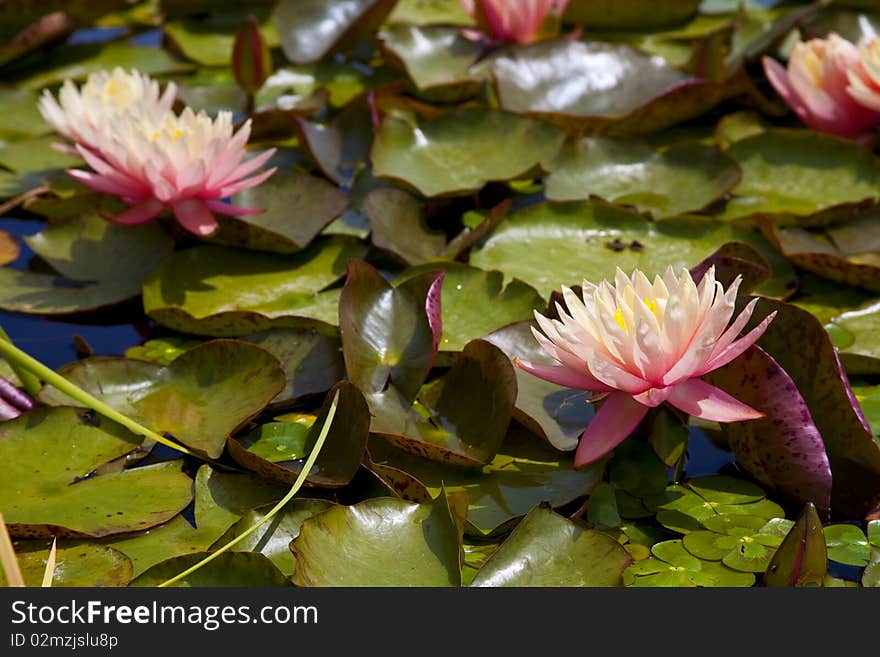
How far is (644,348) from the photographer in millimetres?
1503

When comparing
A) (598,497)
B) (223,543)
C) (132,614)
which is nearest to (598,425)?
(598,497)

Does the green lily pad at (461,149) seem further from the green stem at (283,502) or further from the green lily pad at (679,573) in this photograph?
the green lily pad at (679,573)

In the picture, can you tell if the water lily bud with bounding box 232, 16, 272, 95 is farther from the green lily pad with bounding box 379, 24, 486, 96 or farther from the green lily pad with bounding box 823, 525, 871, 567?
the green lily pad with bounding box 823, 525, 871, 567

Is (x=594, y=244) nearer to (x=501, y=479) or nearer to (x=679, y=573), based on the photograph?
(x=501, y=479)

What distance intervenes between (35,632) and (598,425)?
844mm

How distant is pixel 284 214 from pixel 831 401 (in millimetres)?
1257

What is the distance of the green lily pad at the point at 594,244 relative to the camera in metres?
2.25

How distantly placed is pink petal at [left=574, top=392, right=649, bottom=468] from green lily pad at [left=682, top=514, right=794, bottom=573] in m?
0.19

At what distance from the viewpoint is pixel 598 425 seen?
1.62 m

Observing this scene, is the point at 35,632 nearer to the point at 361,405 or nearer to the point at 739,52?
the point at 361,405

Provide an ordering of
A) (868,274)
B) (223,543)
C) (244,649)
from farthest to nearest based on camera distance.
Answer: (868,274)
(223,543)
(244,649)

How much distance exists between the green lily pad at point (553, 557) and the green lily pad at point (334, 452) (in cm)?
30

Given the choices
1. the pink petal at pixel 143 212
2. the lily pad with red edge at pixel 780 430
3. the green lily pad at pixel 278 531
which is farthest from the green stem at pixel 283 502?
the pink petal at pixel 143 212

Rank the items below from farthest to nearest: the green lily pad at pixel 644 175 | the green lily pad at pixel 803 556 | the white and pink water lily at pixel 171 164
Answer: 1. the green lily pad at pixel 644 175
2. the white and pink water lily at pixel 171 164
3. the green lily pad at pixel 803 556
